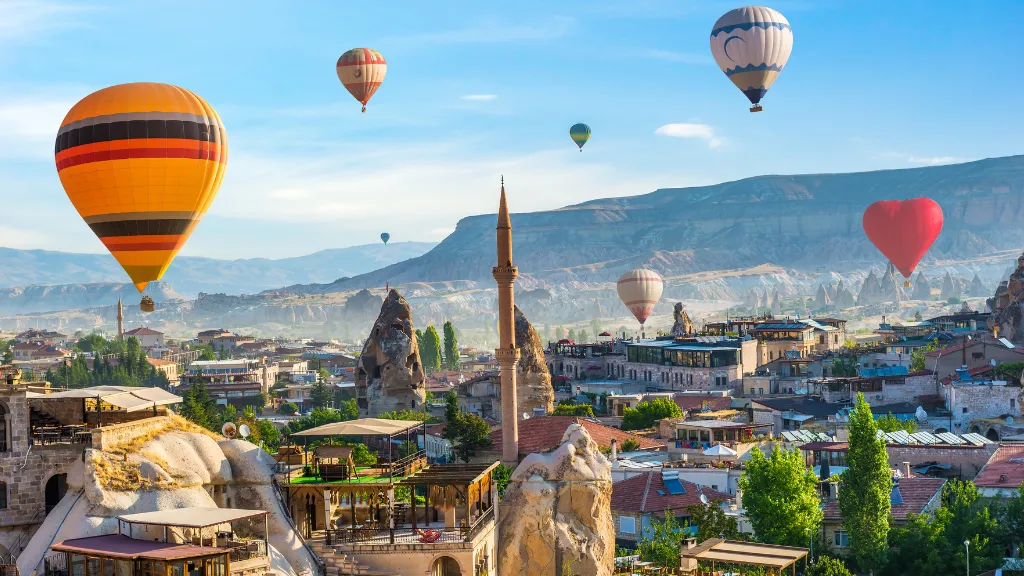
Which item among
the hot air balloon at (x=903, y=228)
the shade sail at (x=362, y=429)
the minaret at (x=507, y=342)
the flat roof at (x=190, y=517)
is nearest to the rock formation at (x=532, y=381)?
the minaret at (x=507, y=342)

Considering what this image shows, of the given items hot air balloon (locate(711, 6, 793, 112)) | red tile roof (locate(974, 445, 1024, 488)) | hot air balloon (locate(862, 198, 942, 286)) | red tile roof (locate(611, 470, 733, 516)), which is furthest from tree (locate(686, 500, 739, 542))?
hot air balloon (locate(862, 198, 942, 286))

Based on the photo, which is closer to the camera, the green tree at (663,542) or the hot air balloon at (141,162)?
the green tree at (663,542)

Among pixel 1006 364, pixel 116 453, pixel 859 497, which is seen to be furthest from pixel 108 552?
pixel 1006 364

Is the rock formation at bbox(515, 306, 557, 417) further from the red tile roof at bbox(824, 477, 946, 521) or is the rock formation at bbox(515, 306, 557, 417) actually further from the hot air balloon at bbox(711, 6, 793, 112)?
the red tile roof at bbox(824, 477, 946, 521)

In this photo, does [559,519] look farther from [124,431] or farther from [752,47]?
[752,47]

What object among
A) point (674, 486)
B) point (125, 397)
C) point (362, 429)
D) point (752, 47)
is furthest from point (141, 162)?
point (752, 47)

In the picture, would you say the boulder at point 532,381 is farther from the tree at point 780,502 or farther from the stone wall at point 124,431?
the stone wall at point 124,431
